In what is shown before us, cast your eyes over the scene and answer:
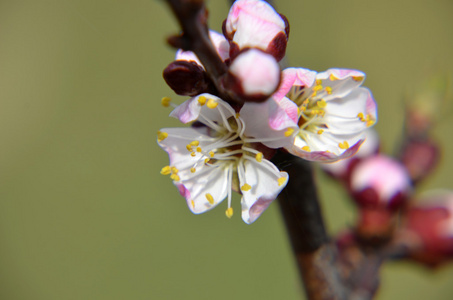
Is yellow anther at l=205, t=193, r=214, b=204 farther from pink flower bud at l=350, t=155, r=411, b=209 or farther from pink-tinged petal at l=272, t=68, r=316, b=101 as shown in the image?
pink flower bud at l=350, t=155, r=411, b=209

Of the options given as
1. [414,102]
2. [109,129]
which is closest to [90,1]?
[109,129]

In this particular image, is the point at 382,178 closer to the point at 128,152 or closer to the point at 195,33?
the point at 195,33

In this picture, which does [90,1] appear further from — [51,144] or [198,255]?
[198,255]

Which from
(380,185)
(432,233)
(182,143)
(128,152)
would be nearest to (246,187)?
(182,143)

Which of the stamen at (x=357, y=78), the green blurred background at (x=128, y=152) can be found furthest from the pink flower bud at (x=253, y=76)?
the green blurred background at (x=128, y=152)

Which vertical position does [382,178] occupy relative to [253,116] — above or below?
below

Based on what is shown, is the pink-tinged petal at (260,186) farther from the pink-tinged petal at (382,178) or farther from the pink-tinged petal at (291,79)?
the pink-tinged petal at (382,178)

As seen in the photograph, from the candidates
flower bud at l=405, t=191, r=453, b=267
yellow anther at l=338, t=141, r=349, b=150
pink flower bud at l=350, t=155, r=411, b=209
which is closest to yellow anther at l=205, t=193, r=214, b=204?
yellow anther at l=338, t=141, r=349, b=150
